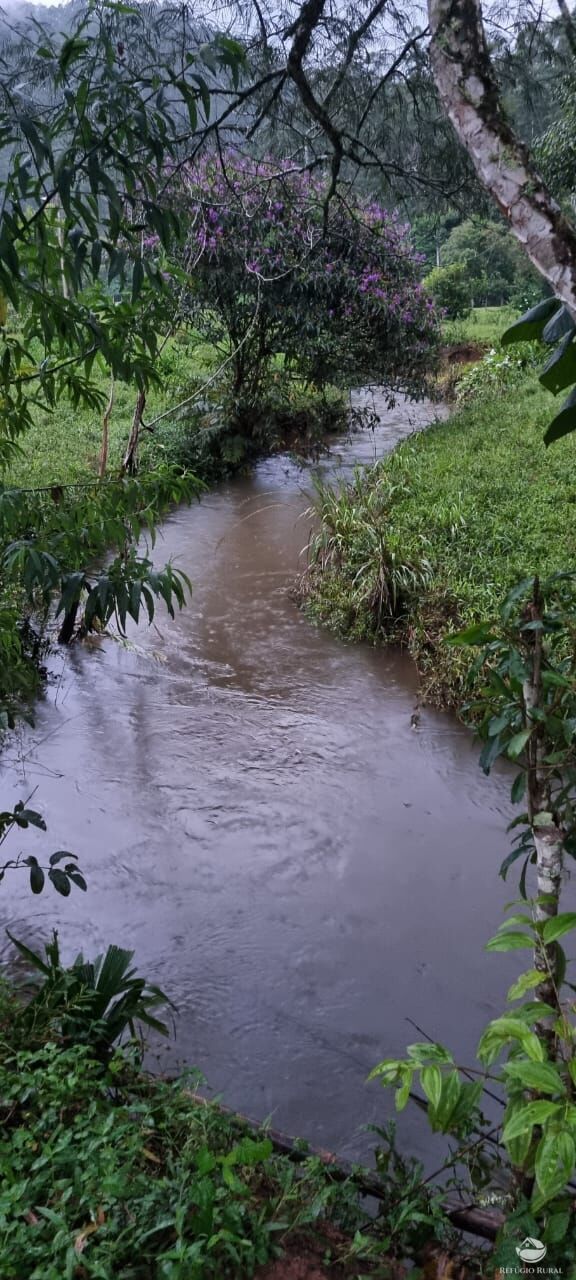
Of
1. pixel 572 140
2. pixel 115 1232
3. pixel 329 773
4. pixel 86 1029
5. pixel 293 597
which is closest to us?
→ pixel 115 1232

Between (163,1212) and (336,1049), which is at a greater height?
(163,1212)

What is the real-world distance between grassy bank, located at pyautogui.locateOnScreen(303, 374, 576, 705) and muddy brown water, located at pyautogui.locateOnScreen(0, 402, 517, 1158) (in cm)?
21

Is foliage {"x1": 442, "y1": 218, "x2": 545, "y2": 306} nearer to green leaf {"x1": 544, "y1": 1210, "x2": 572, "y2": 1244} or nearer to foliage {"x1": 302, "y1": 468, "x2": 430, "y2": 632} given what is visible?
foliage {"x1": 302, "y1": 468, "x2": 430, "y2": 632}

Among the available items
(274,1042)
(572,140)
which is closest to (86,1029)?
(274,1042)

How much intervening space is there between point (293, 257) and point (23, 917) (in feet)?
19.6

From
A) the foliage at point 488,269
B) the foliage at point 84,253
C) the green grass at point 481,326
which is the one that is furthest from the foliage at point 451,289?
the foliage at point 84,253

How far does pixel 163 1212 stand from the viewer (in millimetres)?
1469

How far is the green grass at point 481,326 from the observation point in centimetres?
1186

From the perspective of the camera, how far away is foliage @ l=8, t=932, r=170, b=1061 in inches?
81.0

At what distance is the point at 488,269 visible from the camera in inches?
665

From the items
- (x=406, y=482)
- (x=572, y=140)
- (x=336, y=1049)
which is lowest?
(x=336, y=1049)

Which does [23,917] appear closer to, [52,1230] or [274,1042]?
[274,1042]

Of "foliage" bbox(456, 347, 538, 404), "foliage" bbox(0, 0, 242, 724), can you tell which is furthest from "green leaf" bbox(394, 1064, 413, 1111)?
"foliage" bbox(456, 347, 538, 404)

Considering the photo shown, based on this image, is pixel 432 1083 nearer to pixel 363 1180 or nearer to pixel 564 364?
A: pixel 363 1180
